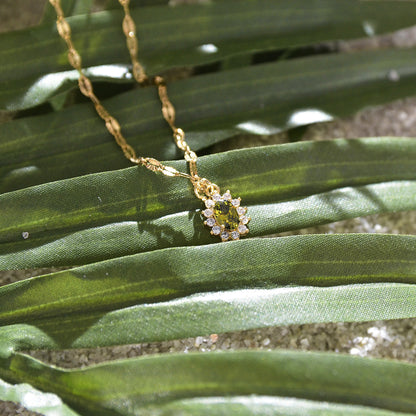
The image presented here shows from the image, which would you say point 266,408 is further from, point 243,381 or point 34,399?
point 34,399

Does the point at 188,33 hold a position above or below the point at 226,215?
above

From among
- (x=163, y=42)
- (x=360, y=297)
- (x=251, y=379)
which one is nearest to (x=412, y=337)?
(x=360, y=297)

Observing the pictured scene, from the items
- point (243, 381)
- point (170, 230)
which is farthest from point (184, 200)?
point (243, 381)

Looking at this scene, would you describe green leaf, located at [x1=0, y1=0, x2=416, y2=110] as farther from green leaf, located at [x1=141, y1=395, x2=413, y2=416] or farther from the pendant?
green leaf, located at [x1=141, y1=395, x2=413, y2=416]

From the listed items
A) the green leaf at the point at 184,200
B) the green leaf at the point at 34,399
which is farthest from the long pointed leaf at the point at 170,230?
the green leaf at the point at 34,399

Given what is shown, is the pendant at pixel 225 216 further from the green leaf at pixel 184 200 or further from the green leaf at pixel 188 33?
the green leaf at pixel 188 33

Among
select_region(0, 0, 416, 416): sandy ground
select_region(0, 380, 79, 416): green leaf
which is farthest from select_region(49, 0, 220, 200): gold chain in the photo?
select_region(0, 380, 79, 416): green leaf
